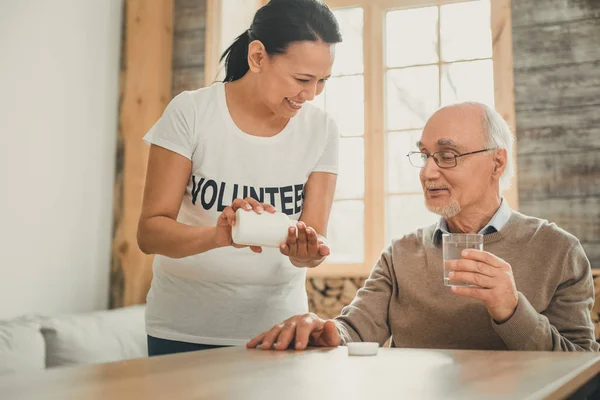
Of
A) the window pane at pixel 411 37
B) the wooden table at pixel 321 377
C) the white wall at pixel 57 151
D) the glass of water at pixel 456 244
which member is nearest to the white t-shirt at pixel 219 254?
the wooden table at pixel 321 377

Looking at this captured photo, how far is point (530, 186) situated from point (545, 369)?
2404 millimetres

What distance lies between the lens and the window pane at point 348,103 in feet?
13.1

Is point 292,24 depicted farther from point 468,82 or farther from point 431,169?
point 468,82

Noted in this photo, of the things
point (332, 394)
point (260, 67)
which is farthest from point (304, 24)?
point (332, 394)

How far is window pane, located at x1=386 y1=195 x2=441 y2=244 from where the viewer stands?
3.82m

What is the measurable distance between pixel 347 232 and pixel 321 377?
2.90 metres

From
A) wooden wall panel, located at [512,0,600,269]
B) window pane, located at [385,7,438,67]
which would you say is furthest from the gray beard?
window pane, located at [385,7,438,67]

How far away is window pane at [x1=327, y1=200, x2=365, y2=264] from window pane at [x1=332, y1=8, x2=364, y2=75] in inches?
30.1

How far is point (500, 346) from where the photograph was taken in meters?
1.74

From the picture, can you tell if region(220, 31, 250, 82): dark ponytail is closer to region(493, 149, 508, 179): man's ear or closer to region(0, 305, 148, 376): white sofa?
region(493, 149, 508, 179): man's ear

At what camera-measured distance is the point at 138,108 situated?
12.5 feet

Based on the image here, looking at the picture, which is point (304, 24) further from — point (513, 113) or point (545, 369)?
point (513, 113)

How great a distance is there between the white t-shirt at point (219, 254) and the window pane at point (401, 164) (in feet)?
7.12

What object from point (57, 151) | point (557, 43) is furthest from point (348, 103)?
point (57, 151)
